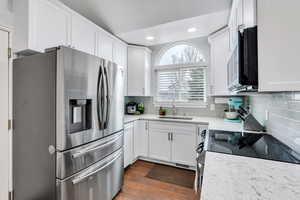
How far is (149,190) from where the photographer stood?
195 centimetres

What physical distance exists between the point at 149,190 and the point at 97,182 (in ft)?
2.83

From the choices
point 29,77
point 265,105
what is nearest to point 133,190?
point 29,77

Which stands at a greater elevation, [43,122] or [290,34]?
[290,34]

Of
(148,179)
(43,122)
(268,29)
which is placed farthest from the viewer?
(148,179)

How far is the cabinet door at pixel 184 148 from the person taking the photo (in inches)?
94.7

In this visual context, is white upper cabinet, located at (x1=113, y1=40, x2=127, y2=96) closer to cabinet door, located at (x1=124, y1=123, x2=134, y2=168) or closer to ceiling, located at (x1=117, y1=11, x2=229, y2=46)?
ceiling, located at (x1=117, y1=11, x2=229, y2=46)

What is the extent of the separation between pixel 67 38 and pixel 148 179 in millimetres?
2355

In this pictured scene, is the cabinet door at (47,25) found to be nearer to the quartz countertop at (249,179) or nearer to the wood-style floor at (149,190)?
the quartz countertop at (249,179)

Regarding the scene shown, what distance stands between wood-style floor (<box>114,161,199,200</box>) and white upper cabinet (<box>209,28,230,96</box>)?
1674mm

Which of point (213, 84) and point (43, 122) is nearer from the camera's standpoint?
point (43, 122)

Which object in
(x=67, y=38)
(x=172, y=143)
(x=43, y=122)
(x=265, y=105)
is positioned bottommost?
(x=172, y=143)

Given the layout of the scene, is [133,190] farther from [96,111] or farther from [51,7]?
[51,7]

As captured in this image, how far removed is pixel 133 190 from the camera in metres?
1.94

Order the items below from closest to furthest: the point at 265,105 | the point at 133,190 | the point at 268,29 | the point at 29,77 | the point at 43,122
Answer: the point at 268,29
the point at 43,122
the point at 29,77
the point at 265,105
the point at 133,190
